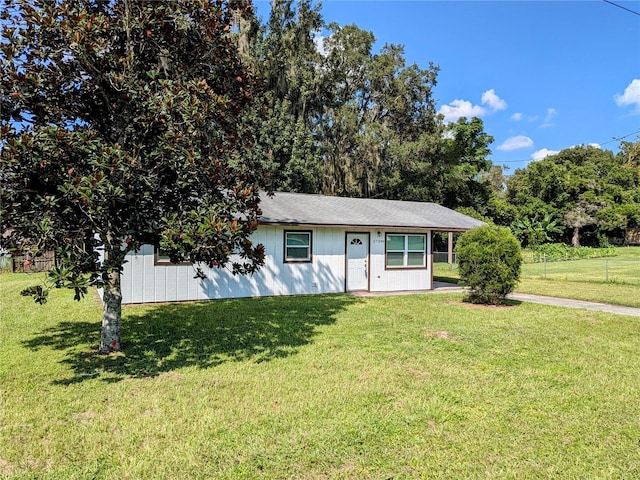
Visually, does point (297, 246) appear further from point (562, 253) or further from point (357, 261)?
point (562, 253)

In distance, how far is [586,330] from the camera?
783 cm

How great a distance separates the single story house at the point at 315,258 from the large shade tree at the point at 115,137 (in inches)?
190

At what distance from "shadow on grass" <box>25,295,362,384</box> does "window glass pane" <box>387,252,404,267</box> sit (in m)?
3.92

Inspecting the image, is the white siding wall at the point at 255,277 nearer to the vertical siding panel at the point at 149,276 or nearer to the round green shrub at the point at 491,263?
the vertical siding panel at the point at 149,276

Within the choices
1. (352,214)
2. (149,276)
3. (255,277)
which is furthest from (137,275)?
(352,214)

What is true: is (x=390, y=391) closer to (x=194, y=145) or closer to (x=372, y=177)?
(x=194, y=145)

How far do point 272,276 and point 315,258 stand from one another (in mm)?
1560

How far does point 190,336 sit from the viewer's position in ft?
23.2

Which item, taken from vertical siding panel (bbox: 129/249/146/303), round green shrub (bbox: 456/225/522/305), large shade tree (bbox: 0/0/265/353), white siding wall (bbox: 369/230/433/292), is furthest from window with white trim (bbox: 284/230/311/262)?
large shade tree (bbox: 0/0/265/353)

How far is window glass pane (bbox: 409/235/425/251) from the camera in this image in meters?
14.1

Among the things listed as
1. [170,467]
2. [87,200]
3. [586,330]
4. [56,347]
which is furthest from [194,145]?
[586,330]

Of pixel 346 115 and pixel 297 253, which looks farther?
pixel 346 115

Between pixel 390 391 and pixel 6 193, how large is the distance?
17.2 feet

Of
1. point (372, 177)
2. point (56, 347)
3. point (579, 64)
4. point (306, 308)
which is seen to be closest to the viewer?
point (56, 347)
